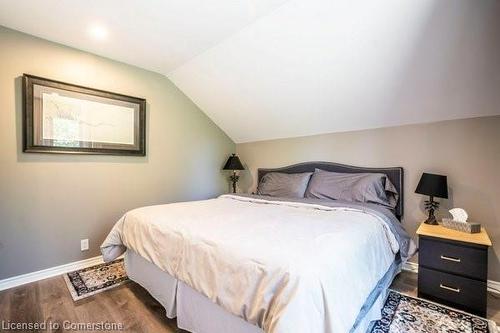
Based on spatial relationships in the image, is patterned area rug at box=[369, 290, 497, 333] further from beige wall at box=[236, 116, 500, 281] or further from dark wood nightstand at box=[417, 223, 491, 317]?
beige wall at box=[236, 116, 500, 281]

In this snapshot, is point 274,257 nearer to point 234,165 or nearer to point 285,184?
point 285,184

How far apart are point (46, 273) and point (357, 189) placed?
3.25 metres

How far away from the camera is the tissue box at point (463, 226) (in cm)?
198

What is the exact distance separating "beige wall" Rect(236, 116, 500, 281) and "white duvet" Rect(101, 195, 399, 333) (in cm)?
99

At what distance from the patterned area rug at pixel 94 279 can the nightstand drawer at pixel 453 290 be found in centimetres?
261

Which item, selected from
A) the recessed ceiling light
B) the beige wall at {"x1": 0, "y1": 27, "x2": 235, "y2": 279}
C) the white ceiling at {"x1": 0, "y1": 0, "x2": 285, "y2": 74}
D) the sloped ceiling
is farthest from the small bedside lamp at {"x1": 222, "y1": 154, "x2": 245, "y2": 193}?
the recessed ceiling light

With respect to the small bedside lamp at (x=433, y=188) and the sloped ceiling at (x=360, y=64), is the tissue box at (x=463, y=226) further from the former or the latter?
the sloped ceiling at (x=360, y=64)

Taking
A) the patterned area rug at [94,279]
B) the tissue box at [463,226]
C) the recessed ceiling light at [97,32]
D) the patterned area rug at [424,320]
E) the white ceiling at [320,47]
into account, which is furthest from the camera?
the recessed ceiling light at [97,32]

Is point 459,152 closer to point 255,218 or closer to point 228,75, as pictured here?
Result: point 255,218

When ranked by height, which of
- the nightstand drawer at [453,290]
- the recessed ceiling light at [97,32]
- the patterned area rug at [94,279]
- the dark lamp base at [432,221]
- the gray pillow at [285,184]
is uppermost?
the recessed ceiling light at [97,32]

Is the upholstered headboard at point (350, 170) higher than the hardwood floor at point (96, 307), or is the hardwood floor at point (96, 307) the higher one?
the upholstered headboard at point (350, 170)

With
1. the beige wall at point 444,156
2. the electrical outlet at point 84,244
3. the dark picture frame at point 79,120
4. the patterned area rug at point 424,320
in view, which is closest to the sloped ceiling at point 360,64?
the beige wall at point 444,156

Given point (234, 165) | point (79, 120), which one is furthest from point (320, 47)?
point (79, 120)

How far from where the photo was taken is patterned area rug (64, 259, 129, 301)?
6.97 feet
